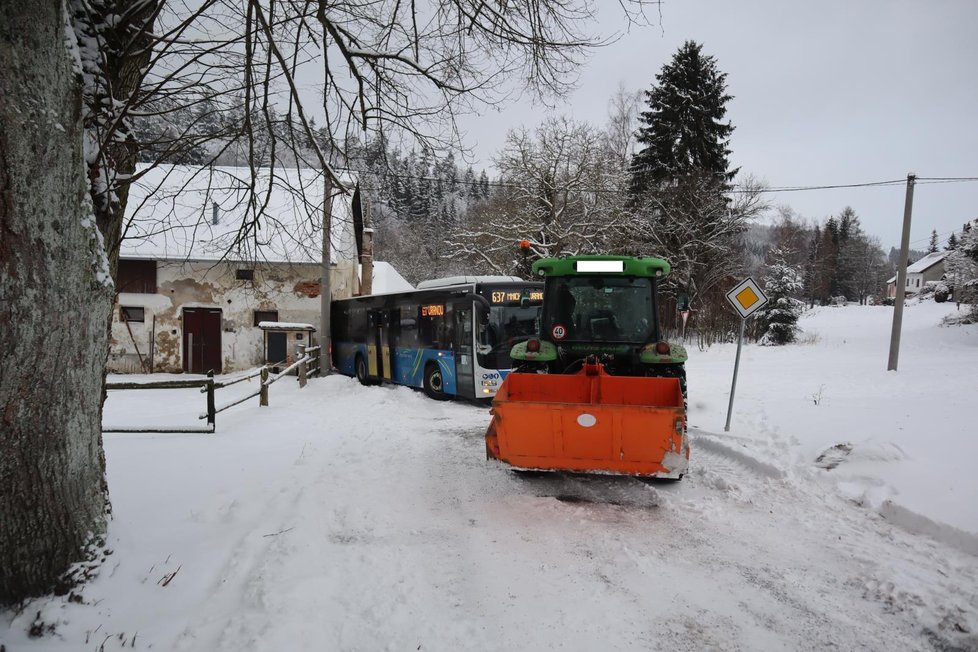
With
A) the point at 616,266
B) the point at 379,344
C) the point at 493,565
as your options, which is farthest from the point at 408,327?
the point at 493,565

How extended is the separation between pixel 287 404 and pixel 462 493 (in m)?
7.48

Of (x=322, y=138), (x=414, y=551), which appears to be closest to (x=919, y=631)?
(x=414, y=551)

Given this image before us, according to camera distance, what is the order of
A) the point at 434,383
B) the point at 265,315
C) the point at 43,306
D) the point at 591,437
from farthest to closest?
1. the point at 265,315
2. the point at 434,383
3. the point at 591,437
4. the point at 43,306

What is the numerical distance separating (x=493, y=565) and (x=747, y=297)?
6907mm

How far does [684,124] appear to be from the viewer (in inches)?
1183

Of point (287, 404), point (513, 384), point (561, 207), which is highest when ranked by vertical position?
point (561, 207)

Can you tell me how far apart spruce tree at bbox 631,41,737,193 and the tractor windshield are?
24445 mm

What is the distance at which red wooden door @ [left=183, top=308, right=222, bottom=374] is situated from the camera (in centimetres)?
2012

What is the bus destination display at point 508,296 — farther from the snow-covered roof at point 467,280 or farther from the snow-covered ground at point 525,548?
the snow-covered ground at point 525,548

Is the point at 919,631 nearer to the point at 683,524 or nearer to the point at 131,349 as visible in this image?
the point at 683,524

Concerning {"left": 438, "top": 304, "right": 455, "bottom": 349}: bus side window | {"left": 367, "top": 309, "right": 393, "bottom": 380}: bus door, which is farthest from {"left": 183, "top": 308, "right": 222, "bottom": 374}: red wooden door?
{"left": 438, "top": 304, "right": 455, "bottom": 349}: bus side window

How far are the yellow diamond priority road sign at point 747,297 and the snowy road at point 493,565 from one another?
3.18m

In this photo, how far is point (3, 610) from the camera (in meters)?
2.78

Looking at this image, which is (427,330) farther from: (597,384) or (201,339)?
(201,339)
